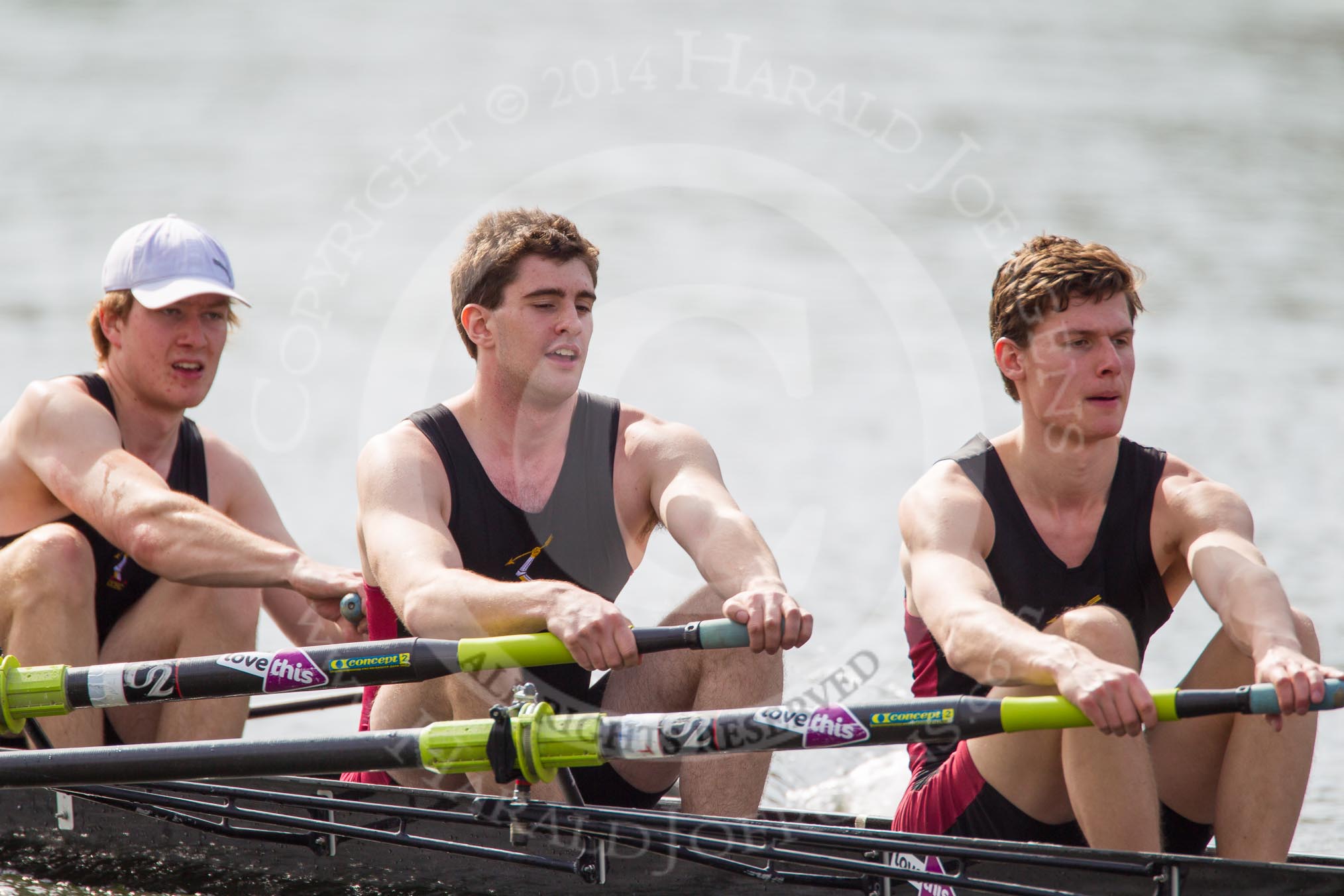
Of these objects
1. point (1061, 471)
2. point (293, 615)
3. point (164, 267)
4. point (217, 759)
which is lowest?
point (217, 759)

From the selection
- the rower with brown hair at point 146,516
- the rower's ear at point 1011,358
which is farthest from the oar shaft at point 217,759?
the rower's ear at point 1011,358

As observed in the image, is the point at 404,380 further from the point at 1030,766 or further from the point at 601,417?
the point at 1030,766

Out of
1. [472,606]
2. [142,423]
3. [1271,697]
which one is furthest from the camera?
[142,423]

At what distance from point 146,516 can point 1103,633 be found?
7.56 feet

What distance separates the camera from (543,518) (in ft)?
11.3

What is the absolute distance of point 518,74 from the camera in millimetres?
17984

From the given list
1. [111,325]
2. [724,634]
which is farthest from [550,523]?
[111,325]

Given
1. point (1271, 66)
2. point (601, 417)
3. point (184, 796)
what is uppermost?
point (1271, 66)

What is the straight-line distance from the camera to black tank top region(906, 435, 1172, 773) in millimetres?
3180

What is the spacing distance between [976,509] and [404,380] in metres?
8.50

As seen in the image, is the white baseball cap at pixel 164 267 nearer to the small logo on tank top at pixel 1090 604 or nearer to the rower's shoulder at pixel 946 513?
the rower's shoulder at pixel 946 513

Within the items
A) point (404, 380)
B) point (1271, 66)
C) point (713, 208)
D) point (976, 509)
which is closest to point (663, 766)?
point (976, 509)

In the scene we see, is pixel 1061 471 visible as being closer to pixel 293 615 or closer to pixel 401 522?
pixel 401 522

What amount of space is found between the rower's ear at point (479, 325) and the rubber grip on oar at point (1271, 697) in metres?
1.88
